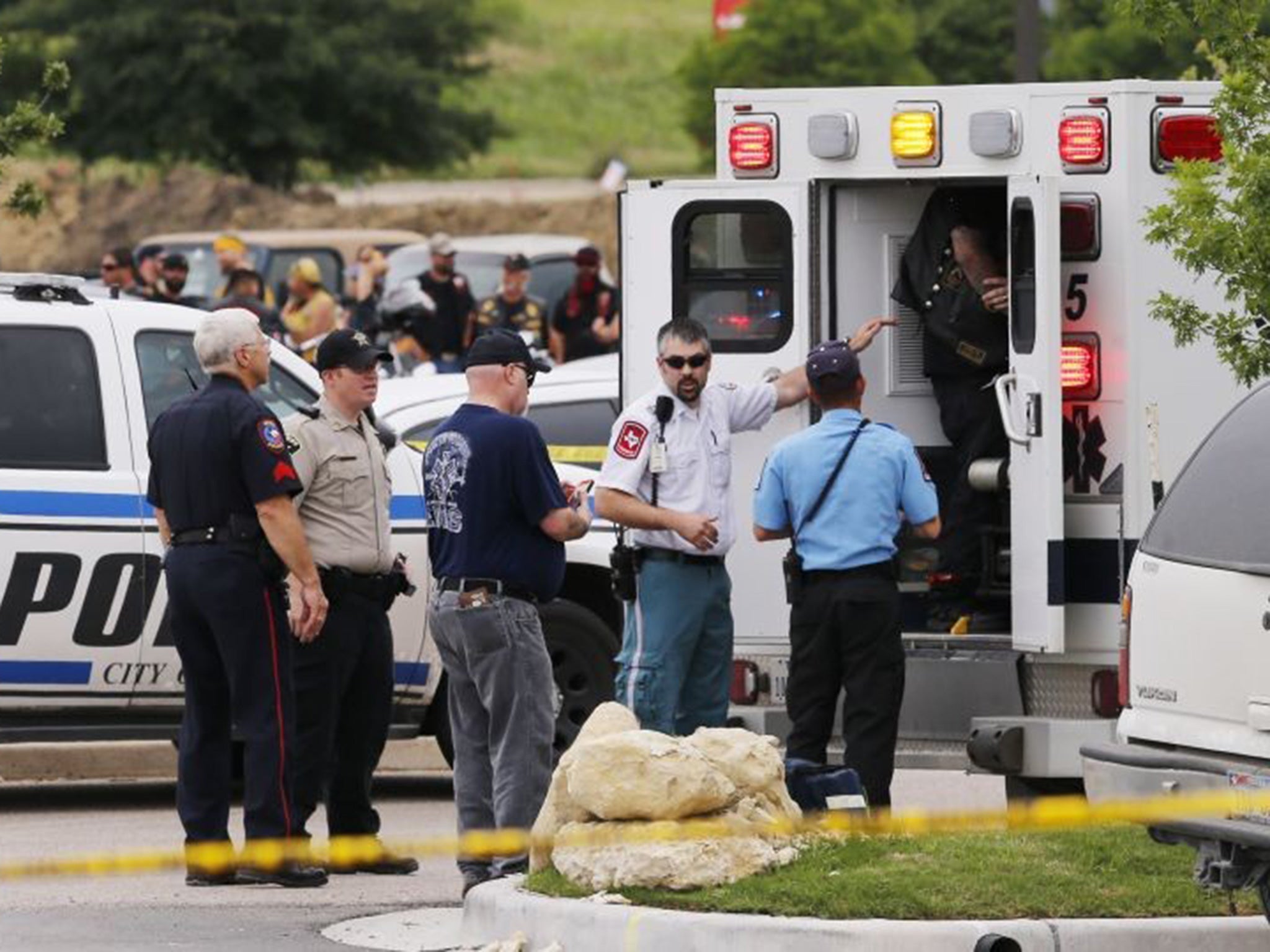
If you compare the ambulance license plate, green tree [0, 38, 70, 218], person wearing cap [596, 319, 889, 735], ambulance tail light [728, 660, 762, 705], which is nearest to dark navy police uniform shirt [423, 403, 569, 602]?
person wearing cap [596, 319, 889, 735]

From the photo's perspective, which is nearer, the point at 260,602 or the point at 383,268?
the point at 260,602

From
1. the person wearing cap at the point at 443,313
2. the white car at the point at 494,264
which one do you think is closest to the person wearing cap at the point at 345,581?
the person wearing cap at the point at 443,313

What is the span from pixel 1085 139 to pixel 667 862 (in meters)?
3.26

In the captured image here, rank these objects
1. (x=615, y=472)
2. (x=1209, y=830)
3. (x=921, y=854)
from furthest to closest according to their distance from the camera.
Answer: (x=615, y=472) < (x=921, y=854) < (x=1209, y=830)

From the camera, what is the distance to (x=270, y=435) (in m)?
10.0

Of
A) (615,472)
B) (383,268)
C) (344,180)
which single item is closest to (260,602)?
(615,472)

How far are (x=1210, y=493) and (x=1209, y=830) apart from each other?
92 centimetres

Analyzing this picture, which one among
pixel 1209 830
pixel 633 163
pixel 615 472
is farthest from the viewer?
pixel 633 163

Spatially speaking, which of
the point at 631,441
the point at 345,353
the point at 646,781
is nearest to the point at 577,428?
the point at 631,441

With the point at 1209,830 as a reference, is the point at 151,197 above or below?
above

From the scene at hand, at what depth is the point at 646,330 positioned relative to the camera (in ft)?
37.0

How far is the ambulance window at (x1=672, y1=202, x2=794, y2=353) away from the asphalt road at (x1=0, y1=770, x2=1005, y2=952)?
2.23m

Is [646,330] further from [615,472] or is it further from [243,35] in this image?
[243,35]

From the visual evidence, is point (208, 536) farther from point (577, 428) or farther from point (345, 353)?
point (577, 428)
